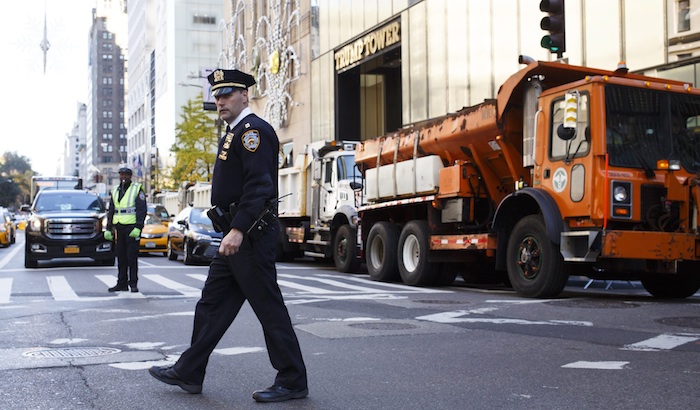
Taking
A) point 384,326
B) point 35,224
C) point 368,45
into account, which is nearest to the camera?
point 384,326

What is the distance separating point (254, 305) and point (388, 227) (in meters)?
10.6

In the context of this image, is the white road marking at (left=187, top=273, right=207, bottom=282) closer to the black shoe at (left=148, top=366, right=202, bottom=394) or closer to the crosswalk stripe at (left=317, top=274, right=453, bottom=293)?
the crosswalk stripe at (left=317, top=274, right=453, bottom=293)

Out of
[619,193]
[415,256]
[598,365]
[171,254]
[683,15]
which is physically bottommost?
[598,365]

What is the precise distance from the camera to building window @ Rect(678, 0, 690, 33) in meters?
17.2

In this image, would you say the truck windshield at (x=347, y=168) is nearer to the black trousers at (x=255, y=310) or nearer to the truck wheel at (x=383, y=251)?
the truck wheel at (x=383, y=251)

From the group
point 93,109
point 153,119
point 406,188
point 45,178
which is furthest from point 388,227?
point 93,109

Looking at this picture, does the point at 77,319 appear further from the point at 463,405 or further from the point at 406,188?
the point at 406,188

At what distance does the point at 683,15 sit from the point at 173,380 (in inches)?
609

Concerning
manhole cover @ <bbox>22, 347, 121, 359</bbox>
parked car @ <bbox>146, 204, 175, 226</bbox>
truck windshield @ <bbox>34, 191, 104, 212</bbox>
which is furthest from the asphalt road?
parked car @ <bbox>146, 204, 175, 226</bbox>

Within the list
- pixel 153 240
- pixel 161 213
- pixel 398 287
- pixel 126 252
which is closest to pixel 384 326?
pixel 126 252

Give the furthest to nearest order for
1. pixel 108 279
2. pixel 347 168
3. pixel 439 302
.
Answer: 1. pixel 347 168
2. pixel 108 279
3. pixel 439 302

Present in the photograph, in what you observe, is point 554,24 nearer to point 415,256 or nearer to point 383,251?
point 415,256

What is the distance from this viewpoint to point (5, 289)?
A: 1327 cm

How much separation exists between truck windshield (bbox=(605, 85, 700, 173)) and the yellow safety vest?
7063mm
